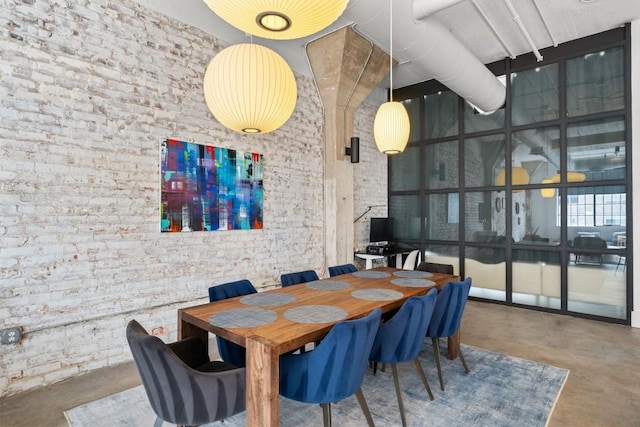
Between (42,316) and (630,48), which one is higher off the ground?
(630,48)

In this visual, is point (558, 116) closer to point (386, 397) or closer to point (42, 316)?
point (386, 397)

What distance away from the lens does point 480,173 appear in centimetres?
565

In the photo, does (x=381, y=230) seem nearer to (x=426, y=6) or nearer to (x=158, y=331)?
(x=426, y=6)

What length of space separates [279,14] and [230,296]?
215 centimetres

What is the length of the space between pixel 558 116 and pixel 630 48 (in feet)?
3.42

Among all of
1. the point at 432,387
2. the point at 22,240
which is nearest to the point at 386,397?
the point at 432,387

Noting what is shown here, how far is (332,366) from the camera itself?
1852 mm

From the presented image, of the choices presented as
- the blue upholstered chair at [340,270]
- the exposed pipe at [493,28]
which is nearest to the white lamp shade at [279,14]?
the blue upholstered chair at [340,270]

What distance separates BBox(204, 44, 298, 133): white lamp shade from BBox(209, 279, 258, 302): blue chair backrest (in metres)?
1.37

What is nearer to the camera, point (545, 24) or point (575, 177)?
point (545, 24)

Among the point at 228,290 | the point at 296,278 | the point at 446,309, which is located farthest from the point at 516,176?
the point at 228,290

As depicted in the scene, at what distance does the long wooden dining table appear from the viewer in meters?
1.73

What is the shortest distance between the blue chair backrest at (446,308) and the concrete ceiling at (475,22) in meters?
2.48

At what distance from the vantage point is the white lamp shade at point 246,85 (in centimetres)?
204
